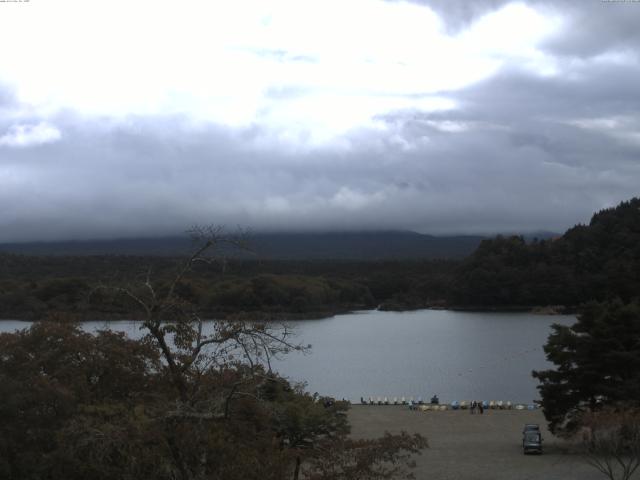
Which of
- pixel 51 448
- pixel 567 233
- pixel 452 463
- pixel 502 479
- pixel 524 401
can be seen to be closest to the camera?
pixel 51 448

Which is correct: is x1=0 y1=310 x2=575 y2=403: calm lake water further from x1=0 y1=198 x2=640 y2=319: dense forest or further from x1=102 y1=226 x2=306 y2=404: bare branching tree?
x1=102 y1=226 x2=306 y2=404: bare branching tree

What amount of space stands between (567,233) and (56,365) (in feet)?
415

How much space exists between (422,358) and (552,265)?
64625 mm

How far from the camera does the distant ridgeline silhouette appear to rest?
11588 cm

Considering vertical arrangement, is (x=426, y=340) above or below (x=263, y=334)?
below

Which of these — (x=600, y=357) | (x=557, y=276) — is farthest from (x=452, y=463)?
(x=557, y=276)

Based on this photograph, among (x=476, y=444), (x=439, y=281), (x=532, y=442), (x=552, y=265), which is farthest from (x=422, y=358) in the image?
(x=439, y=281)

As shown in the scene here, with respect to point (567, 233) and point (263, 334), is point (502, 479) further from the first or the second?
point (567, 233)

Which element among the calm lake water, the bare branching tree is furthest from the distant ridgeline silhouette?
the bare branching tree

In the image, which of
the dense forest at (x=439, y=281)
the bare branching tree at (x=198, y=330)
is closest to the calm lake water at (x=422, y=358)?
the dense forest at (x=439, y=281)

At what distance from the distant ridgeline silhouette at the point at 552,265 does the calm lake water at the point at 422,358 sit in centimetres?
1860

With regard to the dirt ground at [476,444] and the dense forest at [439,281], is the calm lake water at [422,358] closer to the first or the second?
the dirt ground at [476,444]

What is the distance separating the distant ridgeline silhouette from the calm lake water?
61.0ft

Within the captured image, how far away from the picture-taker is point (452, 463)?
24172 mm
